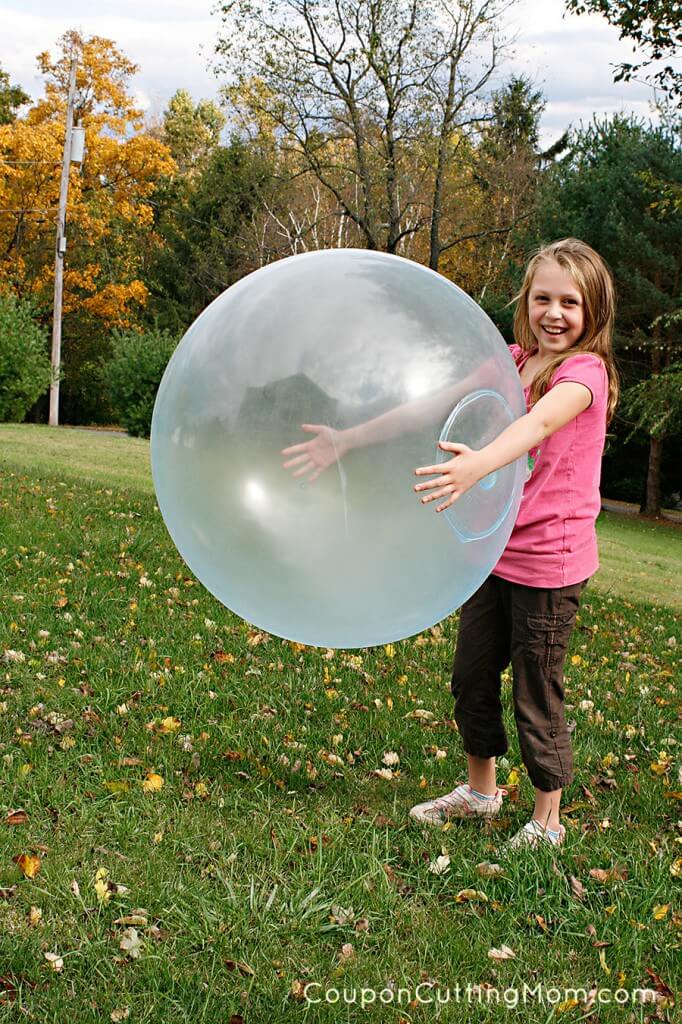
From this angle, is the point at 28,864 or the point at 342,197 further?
the point at 342,197

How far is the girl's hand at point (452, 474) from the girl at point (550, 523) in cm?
53

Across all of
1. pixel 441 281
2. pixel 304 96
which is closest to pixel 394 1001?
pixel 441 281

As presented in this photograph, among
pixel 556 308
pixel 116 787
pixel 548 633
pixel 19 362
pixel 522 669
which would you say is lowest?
pixel 116 787

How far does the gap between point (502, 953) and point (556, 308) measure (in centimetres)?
205

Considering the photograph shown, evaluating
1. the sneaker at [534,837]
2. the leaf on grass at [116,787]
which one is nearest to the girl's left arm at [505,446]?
the sneaker at [534,837]

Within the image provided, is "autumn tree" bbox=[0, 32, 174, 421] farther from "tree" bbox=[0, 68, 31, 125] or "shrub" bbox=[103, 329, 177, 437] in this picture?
"shrub" bbox=[103, 329, 177, 437]

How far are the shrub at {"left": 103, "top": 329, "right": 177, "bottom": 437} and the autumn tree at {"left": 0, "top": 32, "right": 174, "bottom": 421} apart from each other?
829 cm

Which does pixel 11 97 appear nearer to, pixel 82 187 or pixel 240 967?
pixel 82 187

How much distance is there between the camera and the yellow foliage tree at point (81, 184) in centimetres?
2923

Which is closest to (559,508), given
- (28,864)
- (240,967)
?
(240,967)

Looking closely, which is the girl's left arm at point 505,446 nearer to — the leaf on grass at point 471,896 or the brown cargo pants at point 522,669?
the brown cargo pants at point 522,669

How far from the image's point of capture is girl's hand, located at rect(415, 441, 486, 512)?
231 cm

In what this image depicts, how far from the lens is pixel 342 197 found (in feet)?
100

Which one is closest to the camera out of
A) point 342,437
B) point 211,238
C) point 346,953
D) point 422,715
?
point 342,437
